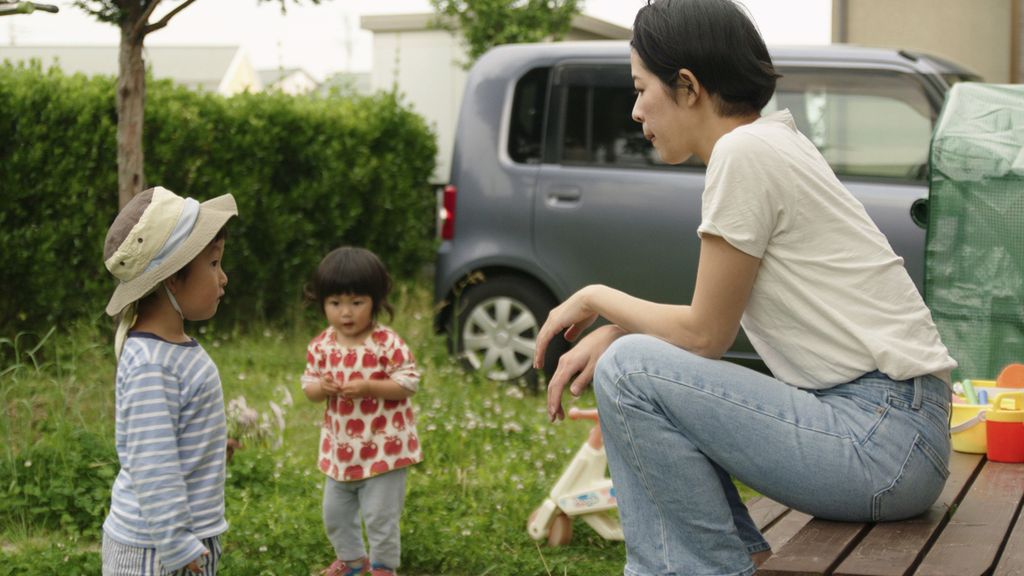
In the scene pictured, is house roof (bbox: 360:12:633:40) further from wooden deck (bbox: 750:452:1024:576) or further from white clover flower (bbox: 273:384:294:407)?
wooden deck (bbox: 750:452:1024:576)

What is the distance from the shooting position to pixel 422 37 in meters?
14.8

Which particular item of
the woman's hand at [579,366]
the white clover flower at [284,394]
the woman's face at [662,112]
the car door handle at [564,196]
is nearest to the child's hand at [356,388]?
the woman's hand at [579,366]

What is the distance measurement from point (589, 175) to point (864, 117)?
57.5 inches

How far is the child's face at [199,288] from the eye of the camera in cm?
291

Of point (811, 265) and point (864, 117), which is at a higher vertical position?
point (864, 117)

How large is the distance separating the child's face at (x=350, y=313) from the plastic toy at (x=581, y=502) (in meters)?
0.76

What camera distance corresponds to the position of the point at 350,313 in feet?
13.9

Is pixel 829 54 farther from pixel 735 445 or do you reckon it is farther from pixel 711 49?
pixel 735 445

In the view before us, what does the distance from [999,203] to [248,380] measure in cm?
382

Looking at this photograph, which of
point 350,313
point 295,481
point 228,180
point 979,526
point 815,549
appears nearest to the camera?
point 815,549

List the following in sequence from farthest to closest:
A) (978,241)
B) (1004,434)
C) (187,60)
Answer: (187,60), (978,241), (1004,434)

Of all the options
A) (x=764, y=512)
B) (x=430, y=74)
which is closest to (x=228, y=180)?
(x=764, y=512)

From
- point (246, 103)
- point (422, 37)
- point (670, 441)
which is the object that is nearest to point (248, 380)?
point (246, 103)

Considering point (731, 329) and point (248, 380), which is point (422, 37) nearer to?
point (248, 380)
